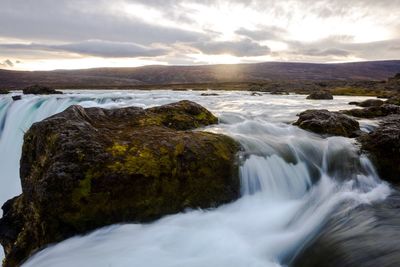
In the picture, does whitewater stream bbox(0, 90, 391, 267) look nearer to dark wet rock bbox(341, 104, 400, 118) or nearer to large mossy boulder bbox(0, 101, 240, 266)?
large mossy boulder bbox(0, 101, 240, 266)

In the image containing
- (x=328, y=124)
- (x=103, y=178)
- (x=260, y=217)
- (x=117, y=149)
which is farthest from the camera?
(x=328, y=124)

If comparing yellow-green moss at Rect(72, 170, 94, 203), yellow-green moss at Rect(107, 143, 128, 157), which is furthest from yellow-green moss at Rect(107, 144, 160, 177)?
yellow-green moss at Rect(72, 170, 94, 203)

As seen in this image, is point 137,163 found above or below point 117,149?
below

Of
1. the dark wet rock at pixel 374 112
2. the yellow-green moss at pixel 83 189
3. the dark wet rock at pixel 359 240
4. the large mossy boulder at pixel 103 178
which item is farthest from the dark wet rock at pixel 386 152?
the yellow-green moss at pixel 83 189

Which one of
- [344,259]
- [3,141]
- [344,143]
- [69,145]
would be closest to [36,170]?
[69,145]

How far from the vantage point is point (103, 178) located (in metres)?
6.06

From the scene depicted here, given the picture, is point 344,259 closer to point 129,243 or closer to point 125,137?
point 129,243

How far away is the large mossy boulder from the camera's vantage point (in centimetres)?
591

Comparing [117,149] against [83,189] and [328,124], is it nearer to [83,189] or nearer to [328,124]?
[83,189]

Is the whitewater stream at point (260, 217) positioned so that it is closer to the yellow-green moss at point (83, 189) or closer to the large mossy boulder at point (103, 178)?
the large mossy boulder at point (103, 178)

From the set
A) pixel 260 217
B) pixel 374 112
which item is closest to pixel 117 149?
pixel 260 217

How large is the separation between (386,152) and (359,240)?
3.94 meters

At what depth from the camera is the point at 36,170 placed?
6.80 metres

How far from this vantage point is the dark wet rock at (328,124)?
10930mm
